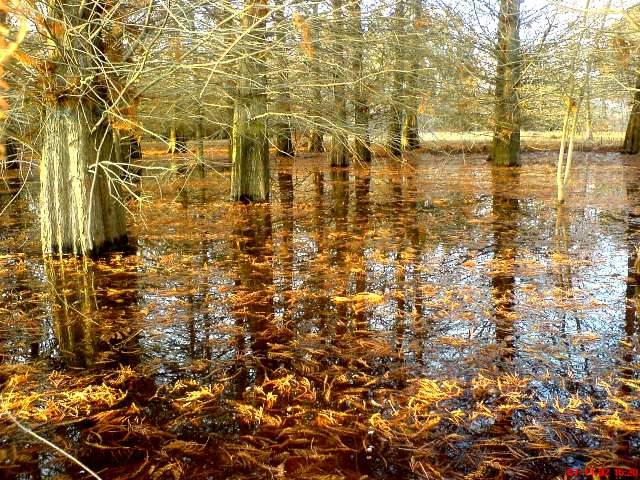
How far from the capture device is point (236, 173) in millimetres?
12039

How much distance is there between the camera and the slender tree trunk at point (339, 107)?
7.22 m

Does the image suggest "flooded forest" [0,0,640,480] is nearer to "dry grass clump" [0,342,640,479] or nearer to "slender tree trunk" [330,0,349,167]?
"dry grass clump" [0,342,640,479]

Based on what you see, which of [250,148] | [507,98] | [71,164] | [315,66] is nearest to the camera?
[71,164]

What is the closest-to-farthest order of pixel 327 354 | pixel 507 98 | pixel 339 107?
pixel 327 354, pixel 339 107, pixel 507 98

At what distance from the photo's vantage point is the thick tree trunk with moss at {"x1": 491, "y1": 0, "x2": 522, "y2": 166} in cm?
1648

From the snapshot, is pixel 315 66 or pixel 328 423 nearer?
pixel 328 423

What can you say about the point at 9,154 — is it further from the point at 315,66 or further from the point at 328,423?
the point at 328,423

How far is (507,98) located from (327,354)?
13.3 m

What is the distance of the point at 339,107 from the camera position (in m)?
12.0

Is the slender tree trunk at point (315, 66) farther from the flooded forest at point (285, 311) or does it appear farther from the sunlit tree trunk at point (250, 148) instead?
the sunlit tree trunk at point (250, 148)

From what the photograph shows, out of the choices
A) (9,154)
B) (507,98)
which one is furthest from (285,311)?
(9,154)

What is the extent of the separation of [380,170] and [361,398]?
1767 centimetres

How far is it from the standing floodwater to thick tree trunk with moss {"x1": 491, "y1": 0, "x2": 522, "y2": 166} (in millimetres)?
9579

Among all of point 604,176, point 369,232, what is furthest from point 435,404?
point 604,176
